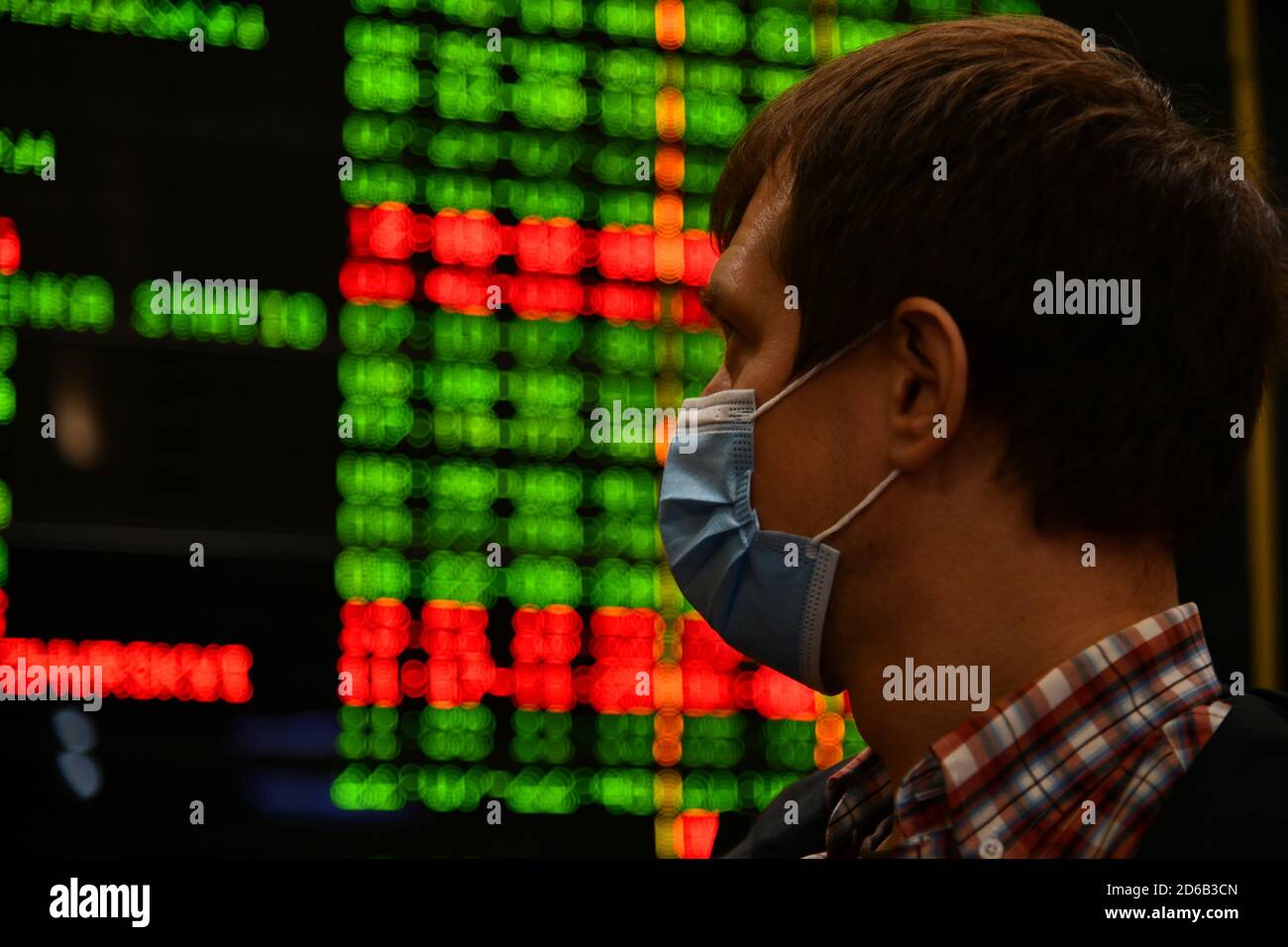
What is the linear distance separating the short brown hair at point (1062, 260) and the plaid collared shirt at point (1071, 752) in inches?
4.0

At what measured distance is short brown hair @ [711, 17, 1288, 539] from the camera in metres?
1.04

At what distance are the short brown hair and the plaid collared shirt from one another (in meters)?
0.10

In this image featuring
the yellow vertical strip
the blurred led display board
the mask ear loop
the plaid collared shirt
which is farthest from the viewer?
the yellow vertical strip

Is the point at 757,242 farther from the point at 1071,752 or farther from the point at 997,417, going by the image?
the point at 1071,752

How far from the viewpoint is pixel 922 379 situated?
3.45 feet

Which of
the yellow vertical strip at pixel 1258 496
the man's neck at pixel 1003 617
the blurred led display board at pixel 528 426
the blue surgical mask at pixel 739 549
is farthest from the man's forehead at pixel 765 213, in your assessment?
the yellow vertical strip at pixel 1258 496

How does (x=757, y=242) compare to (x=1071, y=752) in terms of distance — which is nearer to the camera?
(x=1071, y=752)

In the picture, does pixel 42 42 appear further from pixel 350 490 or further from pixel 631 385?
pixel 631 385

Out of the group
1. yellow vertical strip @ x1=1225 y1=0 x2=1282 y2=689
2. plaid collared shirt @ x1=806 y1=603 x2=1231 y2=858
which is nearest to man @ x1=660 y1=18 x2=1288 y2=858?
plaid collared shirt @ x1=806 y1=603 x2=1231 y2=858

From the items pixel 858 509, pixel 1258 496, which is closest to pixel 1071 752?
pixel 858 509

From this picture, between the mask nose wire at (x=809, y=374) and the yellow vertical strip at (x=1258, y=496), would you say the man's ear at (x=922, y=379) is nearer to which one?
the mask nose wire at (x=809, y=374)

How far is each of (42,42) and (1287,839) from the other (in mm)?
1541

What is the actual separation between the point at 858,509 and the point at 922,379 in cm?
10

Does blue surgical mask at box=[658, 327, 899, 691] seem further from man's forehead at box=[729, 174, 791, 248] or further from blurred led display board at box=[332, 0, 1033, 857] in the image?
blurred led display board at box=[332, 0, 1033, 857]
